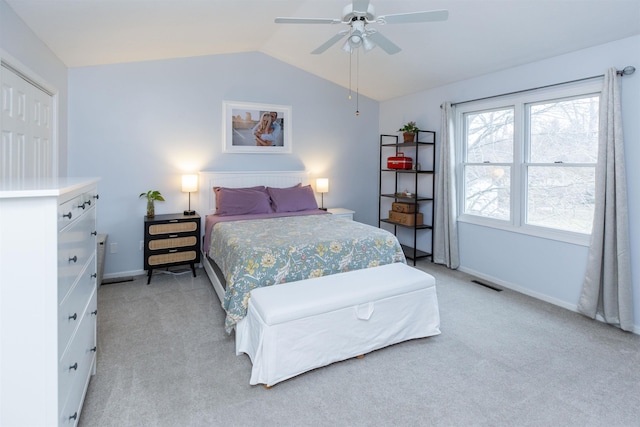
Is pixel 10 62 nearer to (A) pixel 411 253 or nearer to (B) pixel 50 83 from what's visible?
(B) pixel 50 83

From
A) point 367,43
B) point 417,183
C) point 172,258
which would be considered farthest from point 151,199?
point 417,183

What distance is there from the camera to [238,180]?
15.9ft

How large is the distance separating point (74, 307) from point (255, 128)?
367cm

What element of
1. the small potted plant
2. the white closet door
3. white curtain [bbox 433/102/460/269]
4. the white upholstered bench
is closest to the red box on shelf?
white curtain [bbox 433/102/460/269]

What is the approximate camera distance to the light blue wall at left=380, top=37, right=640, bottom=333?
9.52ft

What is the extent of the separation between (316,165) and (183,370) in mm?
3636

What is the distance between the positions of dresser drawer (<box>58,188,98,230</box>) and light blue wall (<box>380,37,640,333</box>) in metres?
3.81

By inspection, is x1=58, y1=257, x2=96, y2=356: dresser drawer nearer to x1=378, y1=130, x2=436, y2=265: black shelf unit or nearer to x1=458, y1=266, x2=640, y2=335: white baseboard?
x1=378, y1=130, x2=436, y2=265: black shelf unit

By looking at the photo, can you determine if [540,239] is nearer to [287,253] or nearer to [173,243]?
[287,253]

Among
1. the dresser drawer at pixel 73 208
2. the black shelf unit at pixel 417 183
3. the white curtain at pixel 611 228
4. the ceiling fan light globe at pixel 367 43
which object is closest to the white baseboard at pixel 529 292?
the white curtain at pixel 611 228

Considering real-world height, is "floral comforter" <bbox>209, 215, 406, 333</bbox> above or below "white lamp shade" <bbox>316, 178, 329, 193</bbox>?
below

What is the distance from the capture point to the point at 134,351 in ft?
8.51

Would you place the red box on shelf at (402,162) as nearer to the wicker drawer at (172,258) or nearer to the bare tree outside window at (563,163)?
the bare tree outside window at (563,163)

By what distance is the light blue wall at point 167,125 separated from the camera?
411cm
